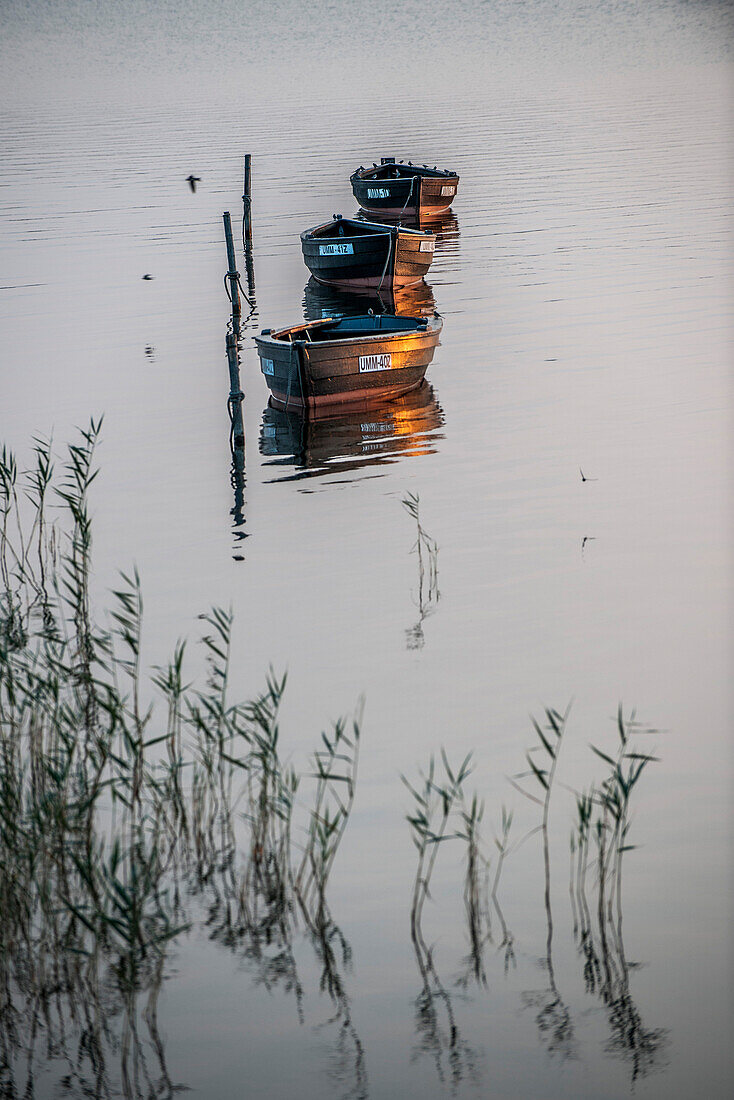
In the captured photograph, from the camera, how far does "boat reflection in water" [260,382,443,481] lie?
15.6 meters

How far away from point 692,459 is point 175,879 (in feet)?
33.1

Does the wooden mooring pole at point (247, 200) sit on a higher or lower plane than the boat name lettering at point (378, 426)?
higher

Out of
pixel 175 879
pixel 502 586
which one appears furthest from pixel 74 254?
pixel 175 879

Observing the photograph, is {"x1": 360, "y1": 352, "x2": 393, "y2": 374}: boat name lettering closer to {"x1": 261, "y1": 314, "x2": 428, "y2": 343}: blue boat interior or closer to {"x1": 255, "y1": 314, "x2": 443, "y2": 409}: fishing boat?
{"x1": 255, "y1": 314, "x2": 443, "y2": 409}: fishing boat

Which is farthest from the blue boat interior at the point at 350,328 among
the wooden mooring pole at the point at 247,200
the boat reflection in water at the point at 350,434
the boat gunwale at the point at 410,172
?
the boat gunwale at the point at 410,172

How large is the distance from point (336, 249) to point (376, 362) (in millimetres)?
7981

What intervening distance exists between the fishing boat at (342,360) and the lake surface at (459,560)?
47cm

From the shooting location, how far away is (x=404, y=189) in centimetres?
3394

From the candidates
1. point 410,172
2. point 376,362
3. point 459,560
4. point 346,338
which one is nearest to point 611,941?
point 459,560

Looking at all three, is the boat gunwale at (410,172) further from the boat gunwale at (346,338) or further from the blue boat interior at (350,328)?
the boat gunwale at (346,338)

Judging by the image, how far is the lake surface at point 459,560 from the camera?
5910 mm

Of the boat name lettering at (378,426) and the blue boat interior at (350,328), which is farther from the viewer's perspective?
the blue boat interior at (350,328)

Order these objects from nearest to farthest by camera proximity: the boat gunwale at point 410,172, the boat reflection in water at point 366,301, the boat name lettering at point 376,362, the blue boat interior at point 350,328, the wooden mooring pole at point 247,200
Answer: the boat name lettering at point 376,362, the blue boat interior at point 350,328, the boat reflection in water at point 366,301, the wooden mooring pole at point 247,200, the boat gunwale at point 410,172

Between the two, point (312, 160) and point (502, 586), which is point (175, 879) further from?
point (312, 160)
